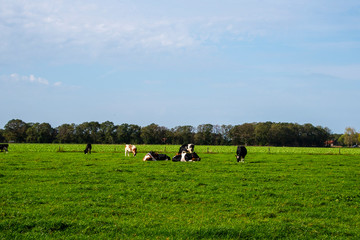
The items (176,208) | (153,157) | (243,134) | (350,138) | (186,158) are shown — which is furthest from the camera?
(350,138)

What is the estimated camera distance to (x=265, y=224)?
27.5ft

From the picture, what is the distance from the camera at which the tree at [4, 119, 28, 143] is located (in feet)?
443

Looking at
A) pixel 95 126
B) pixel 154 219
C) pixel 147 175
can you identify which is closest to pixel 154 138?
pixel 95 126

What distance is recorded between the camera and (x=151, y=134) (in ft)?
460

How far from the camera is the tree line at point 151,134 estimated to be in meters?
137

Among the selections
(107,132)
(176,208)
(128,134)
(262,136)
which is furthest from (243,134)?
(176,208)

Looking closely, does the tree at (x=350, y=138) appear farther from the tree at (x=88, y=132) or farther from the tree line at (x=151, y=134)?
the tree at (x=88, y=132)

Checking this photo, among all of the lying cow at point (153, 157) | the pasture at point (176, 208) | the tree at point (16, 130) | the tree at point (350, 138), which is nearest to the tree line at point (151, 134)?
the tree at point (16, 130)

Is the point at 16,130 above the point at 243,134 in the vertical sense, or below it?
below

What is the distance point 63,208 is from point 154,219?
2746mm

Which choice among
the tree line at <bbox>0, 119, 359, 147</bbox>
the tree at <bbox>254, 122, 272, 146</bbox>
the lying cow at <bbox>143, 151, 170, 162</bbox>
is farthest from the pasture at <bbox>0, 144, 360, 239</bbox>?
the tree at <bbox>254, 122, 272, 146</bbox>

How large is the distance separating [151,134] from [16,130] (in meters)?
53.4

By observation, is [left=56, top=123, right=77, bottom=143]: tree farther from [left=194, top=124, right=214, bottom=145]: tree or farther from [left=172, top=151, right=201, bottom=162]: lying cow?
[left=172, top=151, right=201, bottom=162]: lying cow

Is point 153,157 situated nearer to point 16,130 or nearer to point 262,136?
point 262,136
